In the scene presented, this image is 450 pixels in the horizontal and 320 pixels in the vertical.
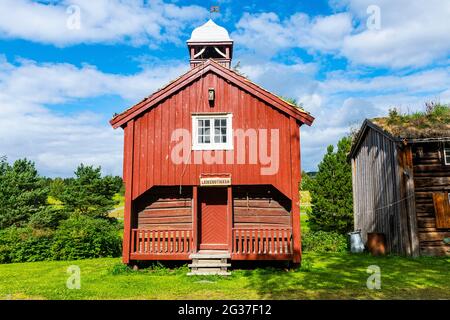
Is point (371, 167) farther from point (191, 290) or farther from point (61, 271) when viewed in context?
point (61, 271)

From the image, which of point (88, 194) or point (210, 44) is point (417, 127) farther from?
point (88, 194)

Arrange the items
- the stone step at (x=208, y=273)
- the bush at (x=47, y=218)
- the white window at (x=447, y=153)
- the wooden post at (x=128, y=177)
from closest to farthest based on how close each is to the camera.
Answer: the stone step at (x=208, y=273), the wooden post at (x=128, y=177), the white window at (x=447, y=153), the bush at (x=47, y=218)

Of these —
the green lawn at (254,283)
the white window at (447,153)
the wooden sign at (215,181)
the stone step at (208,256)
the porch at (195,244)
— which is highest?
the white window at (447,153)

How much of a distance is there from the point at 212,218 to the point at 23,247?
10946 millimetres

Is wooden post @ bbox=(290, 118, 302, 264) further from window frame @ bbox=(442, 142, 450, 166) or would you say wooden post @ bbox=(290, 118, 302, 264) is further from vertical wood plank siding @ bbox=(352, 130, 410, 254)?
window frame @ bbox=(442, 142, 450, 166)

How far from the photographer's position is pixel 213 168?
13.8 meters

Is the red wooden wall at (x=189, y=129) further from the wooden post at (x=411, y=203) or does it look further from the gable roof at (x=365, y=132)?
the wooden post at (x=411, y=203)

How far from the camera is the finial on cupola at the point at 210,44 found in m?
19.3

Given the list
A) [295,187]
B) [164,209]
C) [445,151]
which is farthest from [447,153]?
[164,209]

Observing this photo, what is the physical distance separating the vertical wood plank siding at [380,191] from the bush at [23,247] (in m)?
17.1

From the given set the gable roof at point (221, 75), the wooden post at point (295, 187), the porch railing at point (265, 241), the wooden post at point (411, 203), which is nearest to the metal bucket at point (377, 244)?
the wooden post at point (411, 203)

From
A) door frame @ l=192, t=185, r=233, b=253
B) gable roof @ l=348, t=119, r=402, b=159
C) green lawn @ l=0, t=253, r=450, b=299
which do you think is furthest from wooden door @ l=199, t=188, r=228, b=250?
gable roof @ l=348, t=119, r=402, b=159
